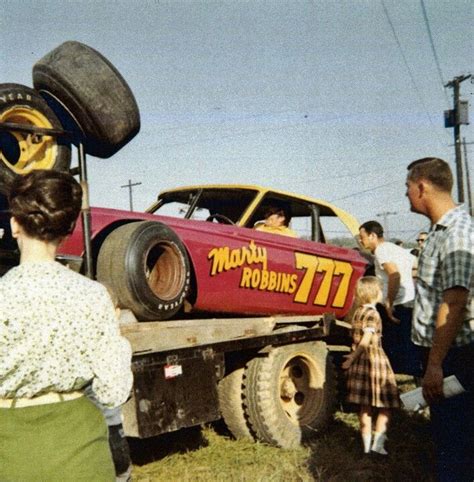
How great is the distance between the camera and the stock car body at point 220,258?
4.18m

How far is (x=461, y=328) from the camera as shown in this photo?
274cm

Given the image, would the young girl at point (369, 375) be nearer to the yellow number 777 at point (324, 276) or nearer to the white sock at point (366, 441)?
the white sock at point (366, 441)

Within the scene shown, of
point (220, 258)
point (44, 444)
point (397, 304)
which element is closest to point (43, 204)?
point (44, 444)

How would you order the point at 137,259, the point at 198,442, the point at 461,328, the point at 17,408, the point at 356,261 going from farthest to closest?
the point at 356,261 → the point at 198,442 → the point at 137,259 → the point at 461,328 → the point at 17,408

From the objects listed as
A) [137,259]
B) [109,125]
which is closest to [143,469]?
[137,259]

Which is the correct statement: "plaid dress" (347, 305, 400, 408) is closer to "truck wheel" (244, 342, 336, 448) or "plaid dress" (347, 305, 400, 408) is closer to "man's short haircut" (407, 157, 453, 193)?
"truck wheel" (244, 342, 336, 448)

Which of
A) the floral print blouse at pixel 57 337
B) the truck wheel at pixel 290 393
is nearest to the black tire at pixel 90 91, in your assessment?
the floral print blouse at pixel 57 337

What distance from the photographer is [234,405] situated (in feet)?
16.2

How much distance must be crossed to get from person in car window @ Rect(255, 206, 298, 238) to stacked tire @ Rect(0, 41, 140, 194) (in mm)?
2403

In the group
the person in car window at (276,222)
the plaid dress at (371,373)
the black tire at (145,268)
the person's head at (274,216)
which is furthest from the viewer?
the person's head at (274,216)

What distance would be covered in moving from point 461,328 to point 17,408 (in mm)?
1953

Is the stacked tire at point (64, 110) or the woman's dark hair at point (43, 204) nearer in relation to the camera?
the woman's dark hair at point (43, 204)

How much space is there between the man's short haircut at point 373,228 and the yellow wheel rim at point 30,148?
3.74m

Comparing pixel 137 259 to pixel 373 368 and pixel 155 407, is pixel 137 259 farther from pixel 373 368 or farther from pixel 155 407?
pixel 373 368
